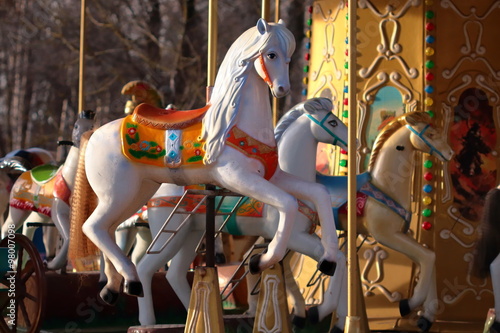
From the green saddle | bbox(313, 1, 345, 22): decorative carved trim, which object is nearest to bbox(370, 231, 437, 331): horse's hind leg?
bbox(313, 1, 345, 22): decorative carved trim

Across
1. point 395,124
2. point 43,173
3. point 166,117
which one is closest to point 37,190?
point 43,173

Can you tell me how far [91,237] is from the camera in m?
4.91

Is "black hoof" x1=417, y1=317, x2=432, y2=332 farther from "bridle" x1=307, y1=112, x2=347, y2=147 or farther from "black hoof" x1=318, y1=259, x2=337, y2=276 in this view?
"black hoof" x1=318, y1=259, x2=337, y2=276

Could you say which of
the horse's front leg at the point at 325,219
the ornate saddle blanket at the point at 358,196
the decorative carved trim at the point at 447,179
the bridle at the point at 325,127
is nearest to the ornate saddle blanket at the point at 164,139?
the horse's front leg at the point at 325,219

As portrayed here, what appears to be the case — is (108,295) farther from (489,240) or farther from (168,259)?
(489,240)

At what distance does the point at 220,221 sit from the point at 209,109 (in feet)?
6.08

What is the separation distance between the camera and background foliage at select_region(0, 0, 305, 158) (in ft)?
54.7

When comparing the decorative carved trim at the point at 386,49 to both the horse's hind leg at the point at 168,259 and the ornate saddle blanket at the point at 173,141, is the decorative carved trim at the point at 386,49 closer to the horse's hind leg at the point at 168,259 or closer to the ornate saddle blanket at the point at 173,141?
the horse's hind leg at the point at 168,259

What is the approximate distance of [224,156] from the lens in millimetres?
4641

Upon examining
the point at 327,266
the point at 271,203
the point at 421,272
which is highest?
the point at 271,203

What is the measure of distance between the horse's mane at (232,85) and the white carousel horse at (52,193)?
8.82 ft

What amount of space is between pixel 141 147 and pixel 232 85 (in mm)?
576

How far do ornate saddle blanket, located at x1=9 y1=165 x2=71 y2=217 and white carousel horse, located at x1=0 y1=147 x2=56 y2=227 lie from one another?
0.36 feet

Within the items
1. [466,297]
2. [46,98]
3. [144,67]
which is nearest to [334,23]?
[466,297]
